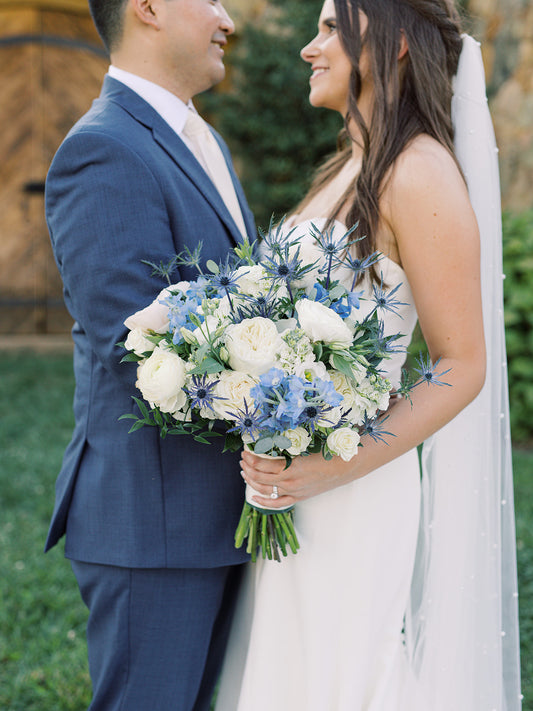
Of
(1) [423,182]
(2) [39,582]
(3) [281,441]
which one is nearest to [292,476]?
(3) [281,441]

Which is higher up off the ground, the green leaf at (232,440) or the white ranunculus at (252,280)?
the white ranunculus at (252,280)

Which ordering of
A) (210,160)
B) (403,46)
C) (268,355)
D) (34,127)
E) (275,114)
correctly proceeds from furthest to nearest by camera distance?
(34,127)
(275,114)
(210,160)
(403,46)
(268,355)

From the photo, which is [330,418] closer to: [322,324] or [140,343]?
[322,324]

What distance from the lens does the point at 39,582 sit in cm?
405

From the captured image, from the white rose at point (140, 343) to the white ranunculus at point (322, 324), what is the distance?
38 cm

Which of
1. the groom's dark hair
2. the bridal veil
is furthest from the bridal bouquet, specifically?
the groom's dark hair

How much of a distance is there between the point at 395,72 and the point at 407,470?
4.07ft

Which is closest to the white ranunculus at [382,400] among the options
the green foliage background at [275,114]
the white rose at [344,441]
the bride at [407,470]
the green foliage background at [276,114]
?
the white rose at [344,441]

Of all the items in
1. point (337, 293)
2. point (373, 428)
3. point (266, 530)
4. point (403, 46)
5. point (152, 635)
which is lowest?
point (152, 635)

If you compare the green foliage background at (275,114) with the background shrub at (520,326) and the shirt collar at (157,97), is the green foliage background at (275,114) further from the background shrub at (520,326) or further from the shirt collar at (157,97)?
the shirt collar at (157,97)

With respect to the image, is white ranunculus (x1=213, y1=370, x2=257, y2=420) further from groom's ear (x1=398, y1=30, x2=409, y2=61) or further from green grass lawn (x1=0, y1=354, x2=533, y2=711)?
green grass lawn (x1=0, y1=354, x2=533, y2=711)

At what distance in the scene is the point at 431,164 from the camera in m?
2.15

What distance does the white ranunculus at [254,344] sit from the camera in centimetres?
165

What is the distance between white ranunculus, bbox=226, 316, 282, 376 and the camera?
5.43 feet
